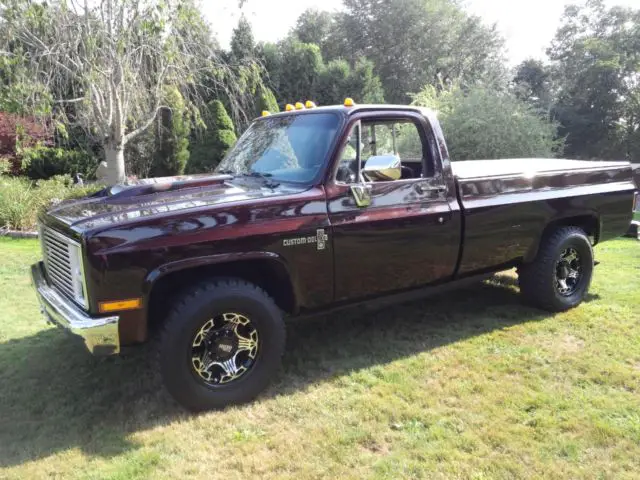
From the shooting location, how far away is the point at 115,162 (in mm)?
11891

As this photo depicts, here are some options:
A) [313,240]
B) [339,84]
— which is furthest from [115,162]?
[339,84]

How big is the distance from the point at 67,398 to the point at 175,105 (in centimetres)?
951

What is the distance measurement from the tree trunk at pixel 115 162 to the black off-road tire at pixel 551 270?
9317mm

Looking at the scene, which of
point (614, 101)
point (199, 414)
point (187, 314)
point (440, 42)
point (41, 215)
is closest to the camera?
point (187, 314)

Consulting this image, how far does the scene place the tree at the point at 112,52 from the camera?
9318 mm

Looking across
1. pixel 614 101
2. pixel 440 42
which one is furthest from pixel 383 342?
pixel 440 42

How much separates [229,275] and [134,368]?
125cm

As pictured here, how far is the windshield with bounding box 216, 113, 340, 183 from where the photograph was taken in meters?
→ 3.92

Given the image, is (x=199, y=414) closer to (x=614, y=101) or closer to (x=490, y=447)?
(x=490, y=447)

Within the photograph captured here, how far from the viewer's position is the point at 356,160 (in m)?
3.99

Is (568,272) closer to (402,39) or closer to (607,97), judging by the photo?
(607,97)

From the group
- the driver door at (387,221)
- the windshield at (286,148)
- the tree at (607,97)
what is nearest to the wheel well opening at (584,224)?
the driver door at (387,221)

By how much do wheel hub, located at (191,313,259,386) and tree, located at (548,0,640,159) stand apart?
106 ft

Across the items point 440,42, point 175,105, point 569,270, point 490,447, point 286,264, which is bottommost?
point 490,447
